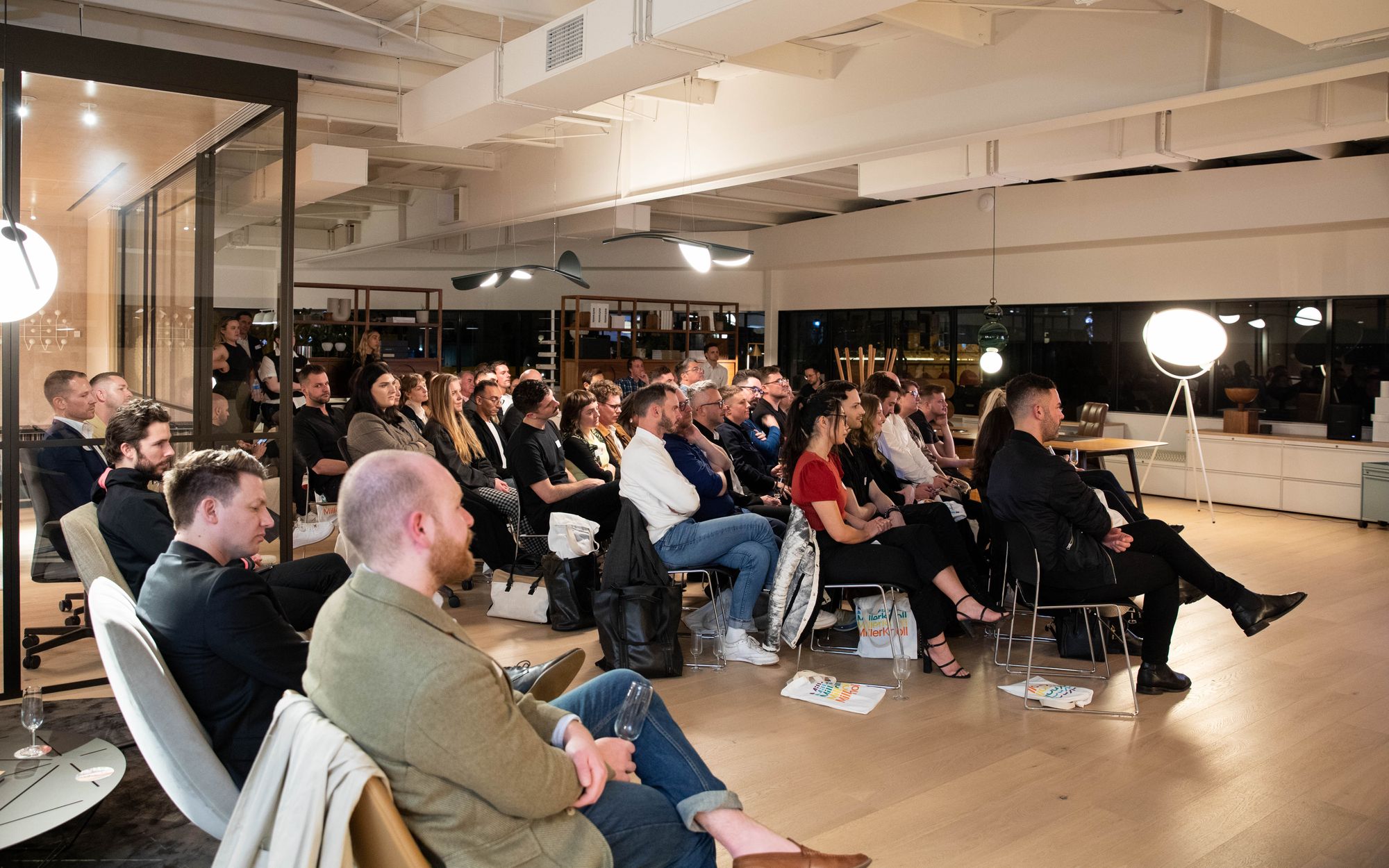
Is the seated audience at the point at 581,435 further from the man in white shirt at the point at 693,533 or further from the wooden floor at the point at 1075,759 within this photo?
the man in white shirt at the point at 693,533

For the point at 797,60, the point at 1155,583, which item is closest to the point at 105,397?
the point at 797,60

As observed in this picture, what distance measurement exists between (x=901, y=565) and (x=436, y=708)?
125 inches

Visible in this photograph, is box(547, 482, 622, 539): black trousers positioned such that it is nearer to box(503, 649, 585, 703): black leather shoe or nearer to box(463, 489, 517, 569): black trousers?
box(463, 489, 517, 569): black trousers

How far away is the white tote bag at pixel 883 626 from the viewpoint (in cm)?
494

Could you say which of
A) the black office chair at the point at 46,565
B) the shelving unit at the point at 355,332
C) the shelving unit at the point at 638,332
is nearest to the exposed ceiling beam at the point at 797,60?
the black office chair at the point at 46,565

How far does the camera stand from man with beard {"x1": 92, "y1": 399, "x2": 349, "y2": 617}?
3.79 metres

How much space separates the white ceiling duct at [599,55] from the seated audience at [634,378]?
581 centimetres

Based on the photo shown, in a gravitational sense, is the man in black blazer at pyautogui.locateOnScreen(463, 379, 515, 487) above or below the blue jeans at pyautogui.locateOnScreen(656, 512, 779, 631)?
above

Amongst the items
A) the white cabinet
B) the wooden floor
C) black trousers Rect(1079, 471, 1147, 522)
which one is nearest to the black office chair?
the wooden floor

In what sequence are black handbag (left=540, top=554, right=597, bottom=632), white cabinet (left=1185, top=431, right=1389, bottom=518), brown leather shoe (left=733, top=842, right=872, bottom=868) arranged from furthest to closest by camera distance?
white cabinet (left=1185, top=431, right=1389, bottom=518) → black handbag (left=540, top=554, right=597, bottom=632) → brown leather shoe (left=733, top=842, right=872, bottom=868)

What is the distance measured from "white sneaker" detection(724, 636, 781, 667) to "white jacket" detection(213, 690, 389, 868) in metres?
3.30

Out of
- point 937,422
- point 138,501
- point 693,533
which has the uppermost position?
point 937,422

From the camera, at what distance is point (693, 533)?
4883 mm

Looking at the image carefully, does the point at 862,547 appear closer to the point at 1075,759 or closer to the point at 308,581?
the point at 1075,759
